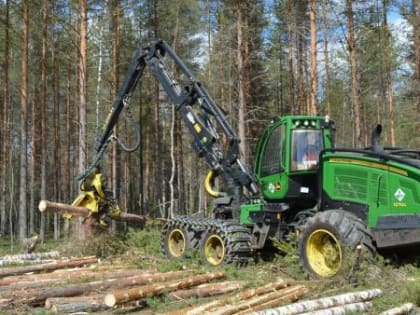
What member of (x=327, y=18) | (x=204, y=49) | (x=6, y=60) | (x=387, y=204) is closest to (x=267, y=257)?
(x=387, y=204)

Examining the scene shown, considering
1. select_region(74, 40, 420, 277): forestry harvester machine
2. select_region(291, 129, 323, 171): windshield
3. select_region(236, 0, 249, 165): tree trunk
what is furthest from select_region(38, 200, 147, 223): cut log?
select_region(236, 0, 249, 165): tree trunk

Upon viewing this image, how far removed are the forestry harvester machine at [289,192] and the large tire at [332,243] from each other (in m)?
0.01

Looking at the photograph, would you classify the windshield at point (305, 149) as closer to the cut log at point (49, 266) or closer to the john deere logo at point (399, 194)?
the john deere logo at point (399, 194)

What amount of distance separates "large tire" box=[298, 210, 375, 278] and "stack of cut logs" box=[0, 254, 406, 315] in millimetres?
575

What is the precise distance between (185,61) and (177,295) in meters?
22.4

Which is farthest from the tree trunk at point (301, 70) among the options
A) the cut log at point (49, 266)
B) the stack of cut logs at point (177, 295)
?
the stack of cut logs at point (177, 295)

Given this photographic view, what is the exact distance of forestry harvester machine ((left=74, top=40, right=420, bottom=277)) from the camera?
296 inches

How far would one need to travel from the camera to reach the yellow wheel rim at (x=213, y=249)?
10016mm

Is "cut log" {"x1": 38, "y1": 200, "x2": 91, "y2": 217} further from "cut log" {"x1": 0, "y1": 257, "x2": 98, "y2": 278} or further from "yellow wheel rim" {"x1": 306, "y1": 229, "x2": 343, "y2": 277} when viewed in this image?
"yellow wheel rim" {"x1": 306, "y1": 229, "x2": 343, "y2": 277}

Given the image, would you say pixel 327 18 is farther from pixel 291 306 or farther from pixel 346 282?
pixel 291 306

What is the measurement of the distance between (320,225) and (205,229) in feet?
9.57

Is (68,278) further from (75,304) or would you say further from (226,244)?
(226,244)

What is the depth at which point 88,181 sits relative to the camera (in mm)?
12617

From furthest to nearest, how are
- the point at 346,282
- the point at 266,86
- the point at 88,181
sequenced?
the point at 266,86
the point at 88,181
the point at 346,282
